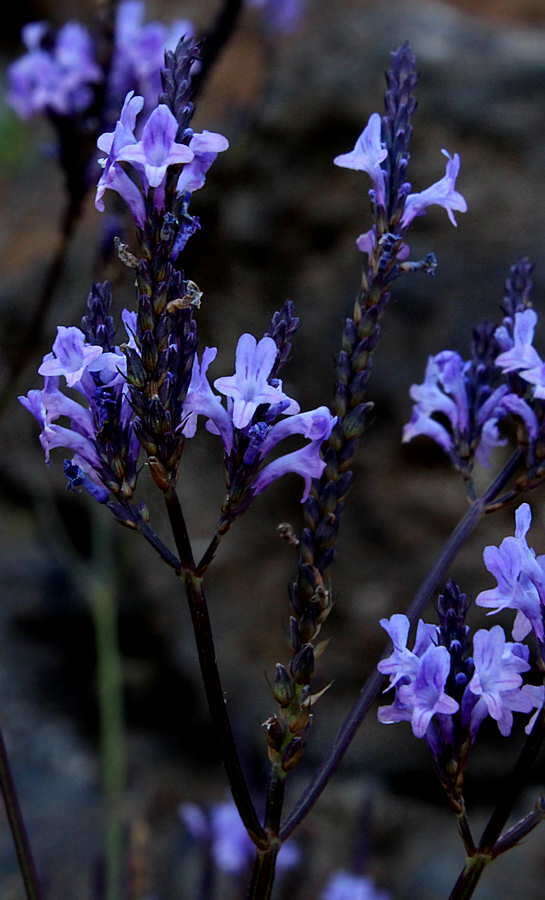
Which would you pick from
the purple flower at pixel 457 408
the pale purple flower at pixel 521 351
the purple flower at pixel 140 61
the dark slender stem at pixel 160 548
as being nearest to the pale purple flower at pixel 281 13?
the purple flower at pixel 140 61

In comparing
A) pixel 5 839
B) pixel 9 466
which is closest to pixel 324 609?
pixel 5 839

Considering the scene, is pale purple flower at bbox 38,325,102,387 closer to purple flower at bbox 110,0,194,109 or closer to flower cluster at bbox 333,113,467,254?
flower cluster at bbox 333,113,467,254

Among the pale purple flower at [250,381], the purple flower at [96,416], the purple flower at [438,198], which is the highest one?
the purple flower at [438,198]

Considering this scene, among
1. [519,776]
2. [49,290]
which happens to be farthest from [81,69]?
[519,776]

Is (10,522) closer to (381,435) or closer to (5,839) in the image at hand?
(5,839)

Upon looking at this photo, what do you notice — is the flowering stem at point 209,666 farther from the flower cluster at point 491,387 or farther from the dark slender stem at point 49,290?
the dark slender stem at point 49,290

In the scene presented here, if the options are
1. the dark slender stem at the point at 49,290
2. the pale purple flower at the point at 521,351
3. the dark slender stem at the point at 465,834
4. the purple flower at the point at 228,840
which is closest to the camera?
the dark slender stem at the point at 465,834
